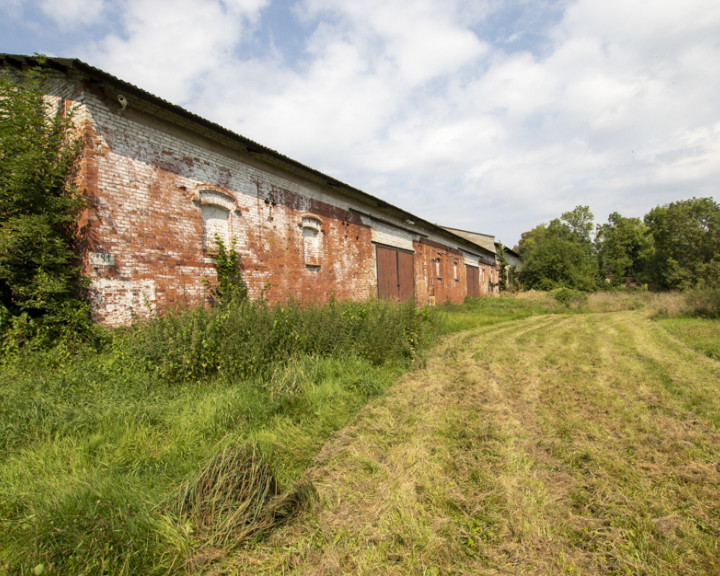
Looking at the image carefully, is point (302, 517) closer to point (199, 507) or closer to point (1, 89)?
point (199, 507)

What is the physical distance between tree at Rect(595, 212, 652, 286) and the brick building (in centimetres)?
4868

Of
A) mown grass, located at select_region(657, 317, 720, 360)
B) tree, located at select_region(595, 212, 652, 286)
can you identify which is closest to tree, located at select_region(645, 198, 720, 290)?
tree, located at select_region(595, 212, 652, 286)

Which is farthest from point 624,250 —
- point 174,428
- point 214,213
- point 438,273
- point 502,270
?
point 174,428

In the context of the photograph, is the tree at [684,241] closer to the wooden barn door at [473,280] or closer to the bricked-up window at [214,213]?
the wooden barn door at [473,280]

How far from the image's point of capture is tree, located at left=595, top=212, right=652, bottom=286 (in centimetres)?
4762

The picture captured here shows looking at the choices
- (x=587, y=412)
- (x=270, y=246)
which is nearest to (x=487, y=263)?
(x=270, y=246)

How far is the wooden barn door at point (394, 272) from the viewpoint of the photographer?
14.5 m

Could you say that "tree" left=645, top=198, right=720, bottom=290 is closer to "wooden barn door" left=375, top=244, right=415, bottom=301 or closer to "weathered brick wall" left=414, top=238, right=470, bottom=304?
"weathered brick wall" left=414, top=238, right=470, bottom=304

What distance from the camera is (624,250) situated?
163ft

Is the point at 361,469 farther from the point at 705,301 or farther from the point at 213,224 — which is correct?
the point at 705,301

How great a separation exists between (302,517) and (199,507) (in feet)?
2.26

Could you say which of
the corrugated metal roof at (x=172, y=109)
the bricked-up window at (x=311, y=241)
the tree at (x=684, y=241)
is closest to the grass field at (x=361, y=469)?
the corrugated metal roof at (x=172, y=109)

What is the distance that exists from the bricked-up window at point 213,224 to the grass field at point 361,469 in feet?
11.2

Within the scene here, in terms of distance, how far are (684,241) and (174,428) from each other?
133 feet
